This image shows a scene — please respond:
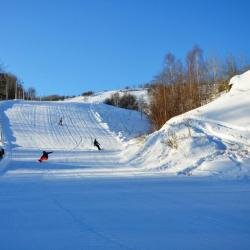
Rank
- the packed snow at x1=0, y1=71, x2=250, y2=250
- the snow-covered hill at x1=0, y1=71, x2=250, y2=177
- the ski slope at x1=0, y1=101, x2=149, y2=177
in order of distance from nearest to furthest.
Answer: the packed snow at x1=0, y1=71, x2=250, y2=250 < the snow-covered hill at x1=0, y1=71, x2=250, y2=177 < the ski slope at x1=0, y1=101, x2=149, y2=177

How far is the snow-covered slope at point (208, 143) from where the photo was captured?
62.1 ft

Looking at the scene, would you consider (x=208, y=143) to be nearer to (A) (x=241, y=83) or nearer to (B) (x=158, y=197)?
(B) (x=158, y=197)

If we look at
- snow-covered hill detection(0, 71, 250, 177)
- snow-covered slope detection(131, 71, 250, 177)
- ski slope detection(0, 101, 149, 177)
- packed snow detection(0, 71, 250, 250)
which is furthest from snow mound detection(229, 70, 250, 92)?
ski slope detection(0, 101, 149, 177)

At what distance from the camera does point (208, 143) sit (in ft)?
72.9

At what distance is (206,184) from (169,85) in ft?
117

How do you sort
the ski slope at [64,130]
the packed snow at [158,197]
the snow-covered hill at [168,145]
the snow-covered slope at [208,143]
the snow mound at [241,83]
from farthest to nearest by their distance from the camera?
the ski slope at [64,130] → the snow mound at [241,83] → the snow-covered hill at [168,145] → the snow-covered slope at [208,143] → the packed snow at [158,197]

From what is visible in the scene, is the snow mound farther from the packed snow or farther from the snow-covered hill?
the packed snow

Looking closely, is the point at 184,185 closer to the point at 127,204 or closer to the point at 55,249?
the point at 127,204

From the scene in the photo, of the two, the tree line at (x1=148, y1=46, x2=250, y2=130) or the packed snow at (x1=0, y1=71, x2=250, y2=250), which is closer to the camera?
the packed snow at (x1=0, y1=71, x2=250, y2=250)

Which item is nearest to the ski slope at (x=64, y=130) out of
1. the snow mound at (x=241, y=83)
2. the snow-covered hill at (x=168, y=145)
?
the snow-covered hill at (x=168, y=145)

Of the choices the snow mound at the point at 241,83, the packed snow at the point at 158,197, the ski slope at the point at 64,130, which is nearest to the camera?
the packed snow at the point at 158,197

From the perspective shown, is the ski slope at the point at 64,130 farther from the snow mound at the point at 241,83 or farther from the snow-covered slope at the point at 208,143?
the snow mound at the point at 241,83

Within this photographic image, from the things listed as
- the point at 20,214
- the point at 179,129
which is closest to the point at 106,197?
the point at 20,214

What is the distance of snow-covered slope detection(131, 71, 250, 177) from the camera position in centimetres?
1892
